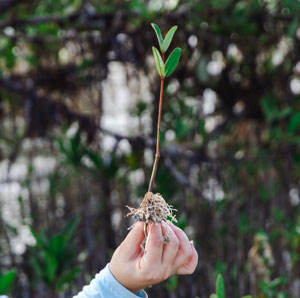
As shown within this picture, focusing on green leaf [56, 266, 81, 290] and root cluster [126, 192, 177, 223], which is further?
green leaf [56, 266, 81, 290]

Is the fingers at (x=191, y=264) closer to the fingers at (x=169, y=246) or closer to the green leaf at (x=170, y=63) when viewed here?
the fingers at (x=169, y=246)

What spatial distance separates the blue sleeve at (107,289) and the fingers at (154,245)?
70 millimetres

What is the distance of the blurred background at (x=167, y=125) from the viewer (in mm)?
1865

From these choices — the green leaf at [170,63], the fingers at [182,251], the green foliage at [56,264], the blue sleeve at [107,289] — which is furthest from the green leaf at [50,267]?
the green leaf at [170,63]

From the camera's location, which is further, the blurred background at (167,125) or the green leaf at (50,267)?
the blurred background at (167,125)

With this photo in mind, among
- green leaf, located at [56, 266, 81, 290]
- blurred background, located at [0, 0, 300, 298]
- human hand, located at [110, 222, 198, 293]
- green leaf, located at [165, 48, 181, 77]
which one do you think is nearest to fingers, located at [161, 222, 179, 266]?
human hand, located at [110, 222, 198, 293]

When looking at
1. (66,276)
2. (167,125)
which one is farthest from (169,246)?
(167,125)

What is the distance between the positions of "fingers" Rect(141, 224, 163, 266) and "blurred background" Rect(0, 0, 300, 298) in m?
1.02

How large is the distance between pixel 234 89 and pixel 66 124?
77 centimetres

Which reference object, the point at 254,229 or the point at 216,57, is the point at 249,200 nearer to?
the point at 254,229

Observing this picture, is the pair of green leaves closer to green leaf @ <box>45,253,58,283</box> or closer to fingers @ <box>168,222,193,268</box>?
fingers @ <box>168,222,193,268</box>

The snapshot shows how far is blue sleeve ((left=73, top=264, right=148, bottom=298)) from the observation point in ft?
2.30

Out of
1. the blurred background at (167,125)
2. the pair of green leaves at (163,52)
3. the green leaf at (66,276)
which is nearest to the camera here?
the pair of green leaves at (163,52)

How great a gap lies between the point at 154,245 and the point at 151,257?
0.02 m
